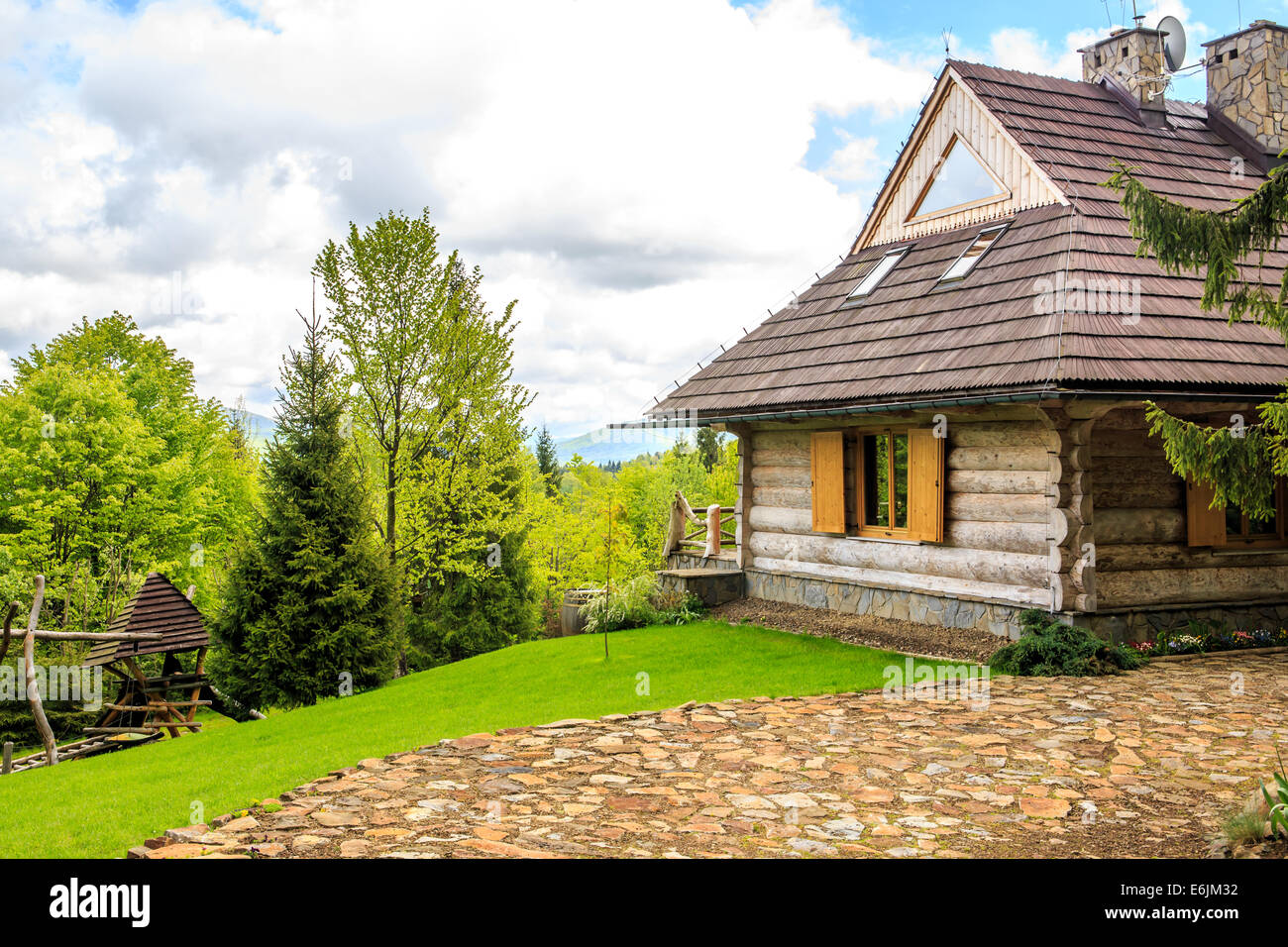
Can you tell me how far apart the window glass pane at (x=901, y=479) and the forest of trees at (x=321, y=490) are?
13.2 feet

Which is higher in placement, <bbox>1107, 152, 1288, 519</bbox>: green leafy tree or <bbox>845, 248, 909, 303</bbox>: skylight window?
<bbox>845, 248, 909, 303</bbox>: skylight window

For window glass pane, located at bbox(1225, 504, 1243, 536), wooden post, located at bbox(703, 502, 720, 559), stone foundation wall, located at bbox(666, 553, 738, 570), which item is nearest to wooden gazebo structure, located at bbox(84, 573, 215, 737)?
stone foundation wall, located at bbox(666, 553, 738, 570)

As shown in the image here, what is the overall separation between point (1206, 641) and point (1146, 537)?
54.1 inches

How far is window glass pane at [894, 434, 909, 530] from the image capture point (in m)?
13.4

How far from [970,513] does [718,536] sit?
600 cm

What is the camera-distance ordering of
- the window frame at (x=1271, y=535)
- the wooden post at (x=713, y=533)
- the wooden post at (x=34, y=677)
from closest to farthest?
the window frame at (x=1271, y=535) < the wooden post at (x=34, y=677) < the wooden post at (x=713, y=533)

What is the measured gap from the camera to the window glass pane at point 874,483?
1388cm

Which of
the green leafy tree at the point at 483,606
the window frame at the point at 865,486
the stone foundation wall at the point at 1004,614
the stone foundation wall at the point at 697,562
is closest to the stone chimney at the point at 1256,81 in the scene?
the stone foundation wall at the point at 1004,614

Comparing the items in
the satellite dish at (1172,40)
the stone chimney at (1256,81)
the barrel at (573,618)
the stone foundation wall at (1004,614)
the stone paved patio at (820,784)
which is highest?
the satellite dish at (1172,40)

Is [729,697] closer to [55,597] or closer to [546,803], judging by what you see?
[546,803]

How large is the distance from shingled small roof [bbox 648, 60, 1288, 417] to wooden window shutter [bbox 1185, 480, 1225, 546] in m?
1.33

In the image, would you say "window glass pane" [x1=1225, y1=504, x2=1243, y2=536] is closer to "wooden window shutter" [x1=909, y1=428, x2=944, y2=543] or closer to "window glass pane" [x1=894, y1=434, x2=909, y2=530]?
"wooden window shutter" [x1=909, y1=428, x2=944, y2=543]

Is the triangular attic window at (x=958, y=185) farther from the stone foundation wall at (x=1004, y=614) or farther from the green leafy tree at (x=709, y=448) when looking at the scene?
the green leafy tree at (x=709, y=448)
